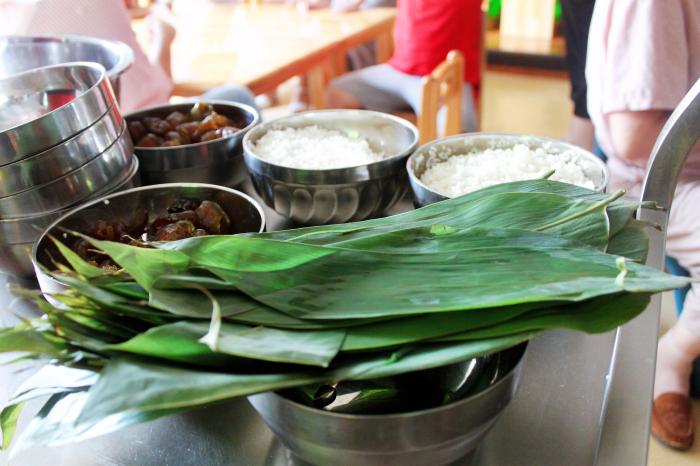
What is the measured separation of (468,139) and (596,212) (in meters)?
0.41

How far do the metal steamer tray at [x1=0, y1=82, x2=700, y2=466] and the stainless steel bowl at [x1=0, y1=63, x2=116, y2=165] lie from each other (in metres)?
0.30

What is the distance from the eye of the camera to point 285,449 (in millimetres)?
623

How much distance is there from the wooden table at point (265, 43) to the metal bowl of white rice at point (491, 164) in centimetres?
127

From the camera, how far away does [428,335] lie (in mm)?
508

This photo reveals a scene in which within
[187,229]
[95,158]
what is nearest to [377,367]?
[187,229]

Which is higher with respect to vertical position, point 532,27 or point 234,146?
point 234,146

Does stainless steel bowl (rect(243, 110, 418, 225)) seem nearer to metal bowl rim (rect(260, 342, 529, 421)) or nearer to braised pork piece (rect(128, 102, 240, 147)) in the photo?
braised pork piece (rect(128, 102, 240, 147))

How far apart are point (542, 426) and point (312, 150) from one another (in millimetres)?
574

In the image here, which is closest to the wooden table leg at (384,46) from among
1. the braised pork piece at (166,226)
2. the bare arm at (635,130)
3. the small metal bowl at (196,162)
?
the bare arm at (635,130)

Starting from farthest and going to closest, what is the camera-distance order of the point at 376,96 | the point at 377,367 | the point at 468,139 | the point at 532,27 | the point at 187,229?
the point at 532,27 < the point at 376,96 < the point at 468,139 < the point at 187,229 < the point at 377,367

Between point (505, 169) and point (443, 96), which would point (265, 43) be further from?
point (505, 169)

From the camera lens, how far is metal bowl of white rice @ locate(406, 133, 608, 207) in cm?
84

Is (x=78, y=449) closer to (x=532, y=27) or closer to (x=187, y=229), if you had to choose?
(x=187, y=229)

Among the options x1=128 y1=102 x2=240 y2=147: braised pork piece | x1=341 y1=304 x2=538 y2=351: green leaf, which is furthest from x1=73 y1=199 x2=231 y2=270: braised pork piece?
x1=341 y1=304 x2=538 y2=351: green leaf
